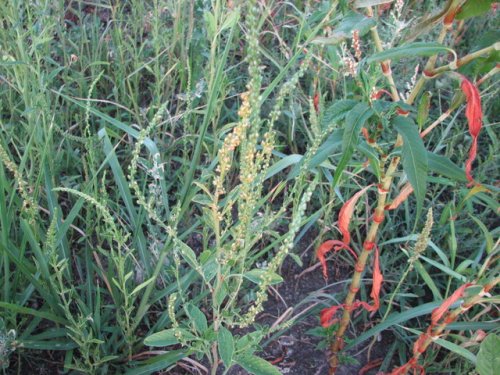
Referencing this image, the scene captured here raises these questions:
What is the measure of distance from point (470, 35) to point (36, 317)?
7.00ft

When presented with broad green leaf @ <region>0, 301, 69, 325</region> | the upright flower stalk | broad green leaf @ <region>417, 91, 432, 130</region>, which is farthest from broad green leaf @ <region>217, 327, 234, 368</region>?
broad green leaf @ <region>417, 91, 432, 130</region>

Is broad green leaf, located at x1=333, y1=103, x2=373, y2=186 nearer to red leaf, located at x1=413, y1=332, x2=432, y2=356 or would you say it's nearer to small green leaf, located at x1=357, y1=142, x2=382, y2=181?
small green leaf, located at x1=357, y1=142, x2=382, y2=181

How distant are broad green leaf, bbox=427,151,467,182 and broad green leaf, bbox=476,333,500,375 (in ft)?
1.06

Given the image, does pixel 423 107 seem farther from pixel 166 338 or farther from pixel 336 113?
pixel 166 338

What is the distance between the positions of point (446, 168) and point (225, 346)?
0.56 metres

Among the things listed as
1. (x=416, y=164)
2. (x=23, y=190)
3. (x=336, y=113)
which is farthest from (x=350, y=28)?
(x=23, y=190)

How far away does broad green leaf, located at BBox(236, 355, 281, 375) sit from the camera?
1123 millimetres

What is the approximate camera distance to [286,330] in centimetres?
157

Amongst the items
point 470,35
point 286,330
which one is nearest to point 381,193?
point 286,330

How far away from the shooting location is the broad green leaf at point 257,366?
112cm

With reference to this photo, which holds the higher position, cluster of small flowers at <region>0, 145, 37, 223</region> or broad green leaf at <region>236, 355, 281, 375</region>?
cluster of small flowers at <region>0, 145, 37, 223</region>

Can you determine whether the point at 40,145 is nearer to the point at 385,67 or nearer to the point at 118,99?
the point at 118,99

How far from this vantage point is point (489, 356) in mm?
1081

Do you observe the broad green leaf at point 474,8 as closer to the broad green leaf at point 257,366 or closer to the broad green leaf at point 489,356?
the broad green leaf at point 489,356
